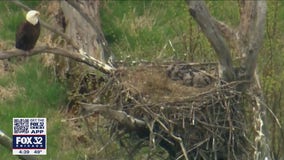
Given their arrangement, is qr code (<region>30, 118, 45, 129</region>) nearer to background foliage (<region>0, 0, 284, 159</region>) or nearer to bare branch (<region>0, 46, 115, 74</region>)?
bare branch (<region>0, 46, 115, 74</region>)

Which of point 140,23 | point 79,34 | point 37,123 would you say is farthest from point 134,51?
point 37,123

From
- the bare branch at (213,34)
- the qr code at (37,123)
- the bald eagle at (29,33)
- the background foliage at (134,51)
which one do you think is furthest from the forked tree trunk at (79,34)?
the qr code at (37,123)

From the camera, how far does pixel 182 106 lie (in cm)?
892

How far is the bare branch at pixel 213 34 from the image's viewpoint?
8.77m

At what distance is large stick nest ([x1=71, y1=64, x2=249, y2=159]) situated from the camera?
8.93 m

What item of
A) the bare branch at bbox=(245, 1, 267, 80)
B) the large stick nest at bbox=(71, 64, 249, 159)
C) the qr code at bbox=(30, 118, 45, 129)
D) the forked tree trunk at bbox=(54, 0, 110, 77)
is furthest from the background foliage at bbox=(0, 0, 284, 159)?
the qr code at bbox=(30, 118, 45, 129)

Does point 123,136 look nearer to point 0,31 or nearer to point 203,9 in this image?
point 203,9

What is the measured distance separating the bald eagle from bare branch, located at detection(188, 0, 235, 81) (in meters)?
1.38

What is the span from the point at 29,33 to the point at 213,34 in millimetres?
1578

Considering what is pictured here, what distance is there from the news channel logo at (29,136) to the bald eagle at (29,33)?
1784mm

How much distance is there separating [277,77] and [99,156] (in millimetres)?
1991

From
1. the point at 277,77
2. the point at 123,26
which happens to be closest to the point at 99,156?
the point at 277,77

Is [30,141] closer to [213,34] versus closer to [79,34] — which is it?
[213,34]

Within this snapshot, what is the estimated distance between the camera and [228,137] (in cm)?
923
